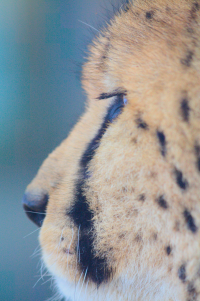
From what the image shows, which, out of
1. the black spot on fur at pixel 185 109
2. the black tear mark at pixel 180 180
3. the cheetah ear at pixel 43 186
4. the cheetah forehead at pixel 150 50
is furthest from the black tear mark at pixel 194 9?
the cheetah ear at pixel 43 186

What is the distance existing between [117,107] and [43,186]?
0.27 metres

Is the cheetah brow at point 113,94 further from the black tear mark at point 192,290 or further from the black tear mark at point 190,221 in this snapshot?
the black tear mark at point 192,290

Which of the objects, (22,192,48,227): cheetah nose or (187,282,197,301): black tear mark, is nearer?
(187,282,197,301): black tear mark

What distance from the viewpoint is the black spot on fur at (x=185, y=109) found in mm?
475

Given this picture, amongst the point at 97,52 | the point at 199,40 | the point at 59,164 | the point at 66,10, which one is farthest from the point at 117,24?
the point at 66,10

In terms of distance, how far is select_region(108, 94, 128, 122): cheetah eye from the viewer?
1.87 feet

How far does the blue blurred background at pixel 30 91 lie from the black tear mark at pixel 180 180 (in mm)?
1176

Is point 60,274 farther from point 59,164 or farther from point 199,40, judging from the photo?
point 199,40

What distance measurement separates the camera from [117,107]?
595mm

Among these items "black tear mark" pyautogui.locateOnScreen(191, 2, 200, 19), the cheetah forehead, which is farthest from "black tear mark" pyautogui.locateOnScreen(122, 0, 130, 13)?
"black tear mark" pyautogui.locateOnScreen(191, 2, 200, 19)

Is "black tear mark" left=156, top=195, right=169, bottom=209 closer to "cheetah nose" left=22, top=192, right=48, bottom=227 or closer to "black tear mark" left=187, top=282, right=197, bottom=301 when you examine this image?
"black tear mark" left=187, top=282, right=197, bottom=301

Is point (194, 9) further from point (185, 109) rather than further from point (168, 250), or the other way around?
point (168, 250)

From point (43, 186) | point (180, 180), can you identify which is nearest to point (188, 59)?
point (180, 180)

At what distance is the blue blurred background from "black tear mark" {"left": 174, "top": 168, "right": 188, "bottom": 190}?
1.18 metres
